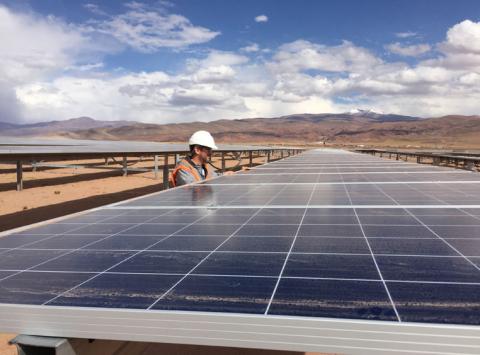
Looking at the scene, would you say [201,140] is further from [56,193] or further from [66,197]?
[56,193]

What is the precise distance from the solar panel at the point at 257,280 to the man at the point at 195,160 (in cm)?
389

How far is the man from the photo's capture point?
8.85 meters

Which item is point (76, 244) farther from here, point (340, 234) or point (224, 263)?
point (340, 234)

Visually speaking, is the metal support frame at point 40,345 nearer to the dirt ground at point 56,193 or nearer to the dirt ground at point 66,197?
the dirt ground at point 66,197

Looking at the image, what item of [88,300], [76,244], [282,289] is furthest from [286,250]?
[76,244]

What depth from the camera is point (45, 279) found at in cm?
285

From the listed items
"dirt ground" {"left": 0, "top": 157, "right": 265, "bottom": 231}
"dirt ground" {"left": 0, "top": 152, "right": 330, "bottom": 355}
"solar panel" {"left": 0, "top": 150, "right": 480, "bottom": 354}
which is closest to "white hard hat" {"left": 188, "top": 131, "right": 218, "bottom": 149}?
"solar panel" {"left": 0, "top": 150, "right": 480, "bottom": 354}

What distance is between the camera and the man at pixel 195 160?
885cm

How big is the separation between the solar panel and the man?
3.89m

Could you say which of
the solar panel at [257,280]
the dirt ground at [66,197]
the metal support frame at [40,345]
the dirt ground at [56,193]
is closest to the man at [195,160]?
the solar panel at [257,280]

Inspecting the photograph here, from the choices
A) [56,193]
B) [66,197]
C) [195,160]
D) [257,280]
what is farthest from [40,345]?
[56,193]

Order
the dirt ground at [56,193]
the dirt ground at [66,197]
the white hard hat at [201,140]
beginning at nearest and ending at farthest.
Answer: the dirt ground at [66,197]
the white hard hat at [201,140]
the dirt ground at [56,193]

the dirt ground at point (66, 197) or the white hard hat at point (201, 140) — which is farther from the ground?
the white hard hat at point (201, 140)

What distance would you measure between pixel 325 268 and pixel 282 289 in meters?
0.48
